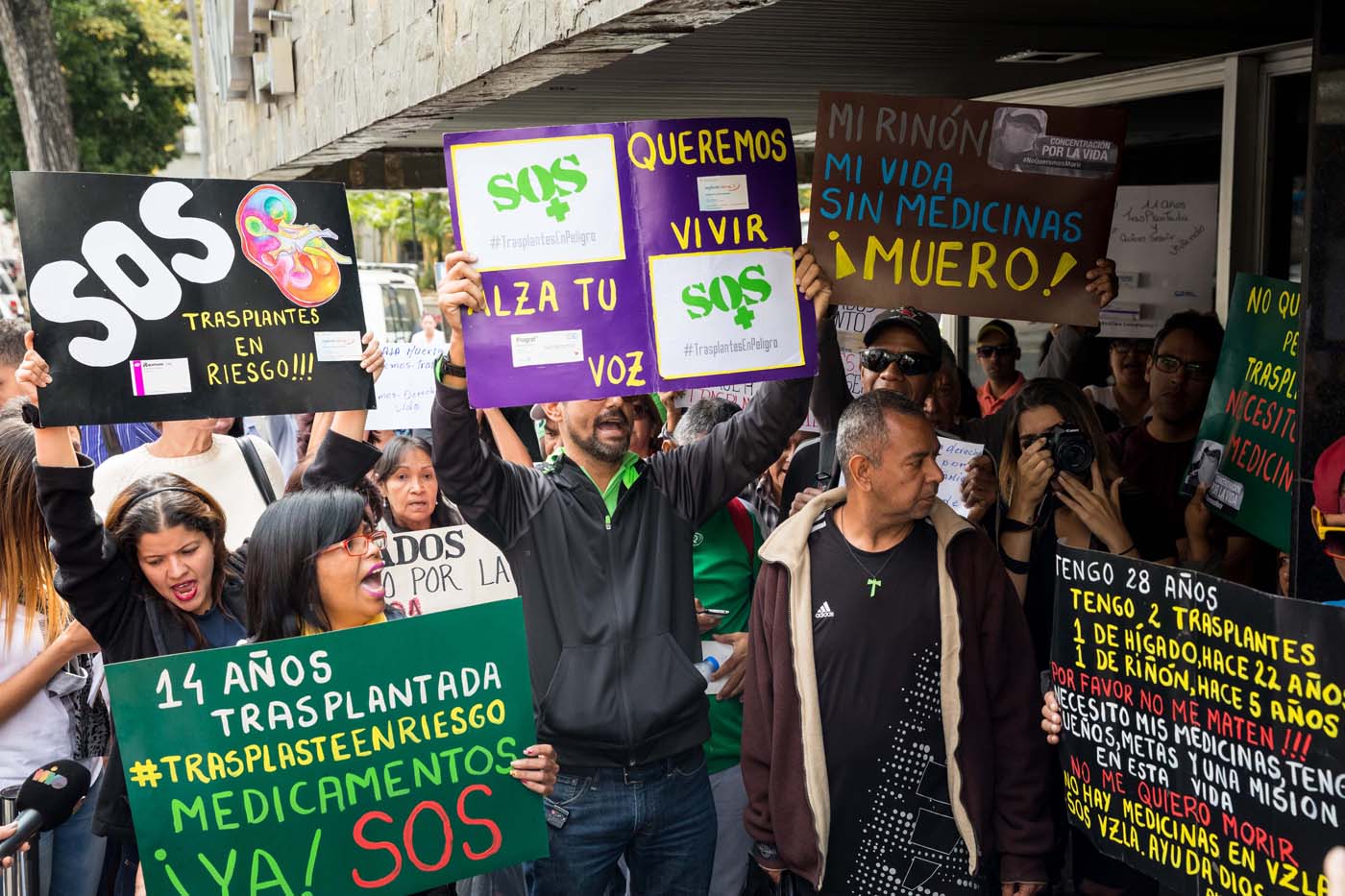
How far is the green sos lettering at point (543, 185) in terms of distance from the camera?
3461mm

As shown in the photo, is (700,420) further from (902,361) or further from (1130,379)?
(1130,379)

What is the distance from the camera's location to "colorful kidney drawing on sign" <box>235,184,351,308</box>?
3.74 meters

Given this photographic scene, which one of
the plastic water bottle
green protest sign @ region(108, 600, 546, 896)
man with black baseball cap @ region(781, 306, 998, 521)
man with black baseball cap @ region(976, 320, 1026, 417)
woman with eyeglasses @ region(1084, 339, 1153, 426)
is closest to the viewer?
green protest sign @ region(108, 600, 546, 896)

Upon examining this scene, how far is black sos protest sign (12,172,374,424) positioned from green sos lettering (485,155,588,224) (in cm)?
63

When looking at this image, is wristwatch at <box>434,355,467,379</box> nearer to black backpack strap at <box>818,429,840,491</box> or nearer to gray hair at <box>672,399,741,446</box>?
black backpack strap at <box>818,429,840,491</box>

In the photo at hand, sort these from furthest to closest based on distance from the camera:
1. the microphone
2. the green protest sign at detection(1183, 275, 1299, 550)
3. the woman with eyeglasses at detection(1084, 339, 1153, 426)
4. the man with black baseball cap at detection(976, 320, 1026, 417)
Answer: the man with black baseball cap at detection(976, 320, 1026, 417)
the woman with eyeglasses at detection(1084, 339, 1153, 426)
the green protest sign at detection(1183, 275, 1299, 550)
the microphone

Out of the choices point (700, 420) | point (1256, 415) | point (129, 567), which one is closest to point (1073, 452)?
point (1256, 415)

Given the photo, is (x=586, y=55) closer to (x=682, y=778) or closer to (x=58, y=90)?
(x=682, y=778)

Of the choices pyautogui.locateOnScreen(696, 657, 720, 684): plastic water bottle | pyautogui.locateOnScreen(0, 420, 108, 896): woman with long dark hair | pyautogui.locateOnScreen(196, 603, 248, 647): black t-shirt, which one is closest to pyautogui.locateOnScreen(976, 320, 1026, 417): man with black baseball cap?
pyautogui.locateOnScreen(696, 657, 720, 684): plastic water bottle

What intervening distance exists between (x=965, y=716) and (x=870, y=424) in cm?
82

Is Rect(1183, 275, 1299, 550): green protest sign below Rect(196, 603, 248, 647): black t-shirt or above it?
above

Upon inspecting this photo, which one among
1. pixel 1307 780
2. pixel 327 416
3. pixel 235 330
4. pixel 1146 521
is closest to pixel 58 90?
pixel 327 416

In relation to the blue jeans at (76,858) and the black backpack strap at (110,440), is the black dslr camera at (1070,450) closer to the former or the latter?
the blue jeans at (76,858)

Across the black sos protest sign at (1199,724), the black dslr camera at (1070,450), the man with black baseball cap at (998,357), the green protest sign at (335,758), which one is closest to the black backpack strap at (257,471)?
the green protest sign at (335,758)
